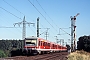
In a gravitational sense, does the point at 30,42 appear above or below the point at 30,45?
above

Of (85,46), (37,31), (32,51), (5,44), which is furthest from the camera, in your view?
(5,44)

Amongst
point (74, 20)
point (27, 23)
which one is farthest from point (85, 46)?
point (27, 23)

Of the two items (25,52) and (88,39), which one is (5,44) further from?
(25,52)

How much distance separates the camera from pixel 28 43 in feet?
124

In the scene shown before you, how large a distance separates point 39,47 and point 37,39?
6.09ft

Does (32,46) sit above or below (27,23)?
below

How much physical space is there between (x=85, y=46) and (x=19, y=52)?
31.7 meters

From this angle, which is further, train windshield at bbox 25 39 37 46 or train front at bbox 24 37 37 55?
train windshield at bbox 25 39 37 46

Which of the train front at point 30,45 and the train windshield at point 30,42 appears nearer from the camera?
the train front at point 30,45

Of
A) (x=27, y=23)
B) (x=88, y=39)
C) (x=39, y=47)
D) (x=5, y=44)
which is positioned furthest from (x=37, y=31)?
(x=5, y=44)

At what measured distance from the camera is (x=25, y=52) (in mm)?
38062

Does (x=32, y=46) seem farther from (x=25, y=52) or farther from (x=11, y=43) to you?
(x=11, y=43)

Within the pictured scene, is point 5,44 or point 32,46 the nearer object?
point 32,46

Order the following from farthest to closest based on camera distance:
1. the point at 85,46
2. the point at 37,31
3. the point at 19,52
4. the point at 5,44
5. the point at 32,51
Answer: the point at 5,44 → the point at 85,46 → the point at 37,31 → the point at 19,52 → the point at 32,51
